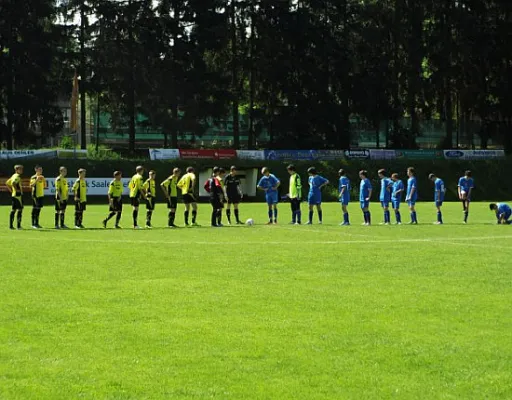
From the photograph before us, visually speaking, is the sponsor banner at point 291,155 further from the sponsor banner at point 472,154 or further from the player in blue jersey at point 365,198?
the player in blue jersey at point 365,198

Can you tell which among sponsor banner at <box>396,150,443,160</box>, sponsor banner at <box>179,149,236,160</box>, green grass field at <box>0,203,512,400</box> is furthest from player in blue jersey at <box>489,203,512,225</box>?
sponsor banner at <box>396,150,443,160</box>

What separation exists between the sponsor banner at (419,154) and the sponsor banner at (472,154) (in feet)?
2.33

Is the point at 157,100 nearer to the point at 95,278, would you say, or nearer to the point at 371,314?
the point at 95,278

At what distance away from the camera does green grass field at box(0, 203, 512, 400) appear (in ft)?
25.0

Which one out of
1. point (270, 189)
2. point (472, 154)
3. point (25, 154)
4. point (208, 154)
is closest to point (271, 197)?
point (270, 189)

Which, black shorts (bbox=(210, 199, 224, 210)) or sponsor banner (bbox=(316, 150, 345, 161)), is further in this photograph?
sponsor banner (bbox=(316, 150, 345, 161))

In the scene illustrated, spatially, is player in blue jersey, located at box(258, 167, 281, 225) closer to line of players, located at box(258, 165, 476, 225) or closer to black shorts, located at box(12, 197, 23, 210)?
line of players, located at box(258, 165, 476, 225)

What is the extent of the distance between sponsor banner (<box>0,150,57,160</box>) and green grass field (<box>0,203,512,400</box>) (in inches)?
1391

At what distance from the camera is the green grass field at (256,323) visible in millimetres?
7605

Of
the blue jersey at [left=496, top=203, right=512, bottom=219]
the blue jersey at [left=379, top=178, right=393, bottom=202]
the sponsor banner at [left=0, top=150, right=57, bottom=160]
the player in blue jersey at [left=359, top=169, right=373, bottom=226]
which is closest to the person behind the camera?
the blue jersey at [left=496, top=203, right=512, bottom=219]

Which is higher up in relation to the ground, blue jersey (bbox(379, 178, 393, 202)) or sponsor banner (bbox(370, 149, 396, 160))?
sponsor banner (bbox(370, 149, 396, 160))

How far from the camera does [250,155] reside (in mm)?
58156

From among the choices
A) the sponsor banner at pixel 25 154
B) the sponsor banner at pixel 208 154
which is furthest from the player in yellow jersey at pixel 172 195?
the sponsor banner at pixel 208 154

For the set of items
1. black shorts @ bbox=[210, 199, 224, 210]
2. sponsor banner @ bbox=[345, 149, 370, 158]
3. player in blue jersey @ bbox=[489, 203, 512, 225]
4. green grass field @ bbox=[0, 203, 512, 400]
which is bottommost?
green grass field @ bbox=[0, 203, 512, 400]
